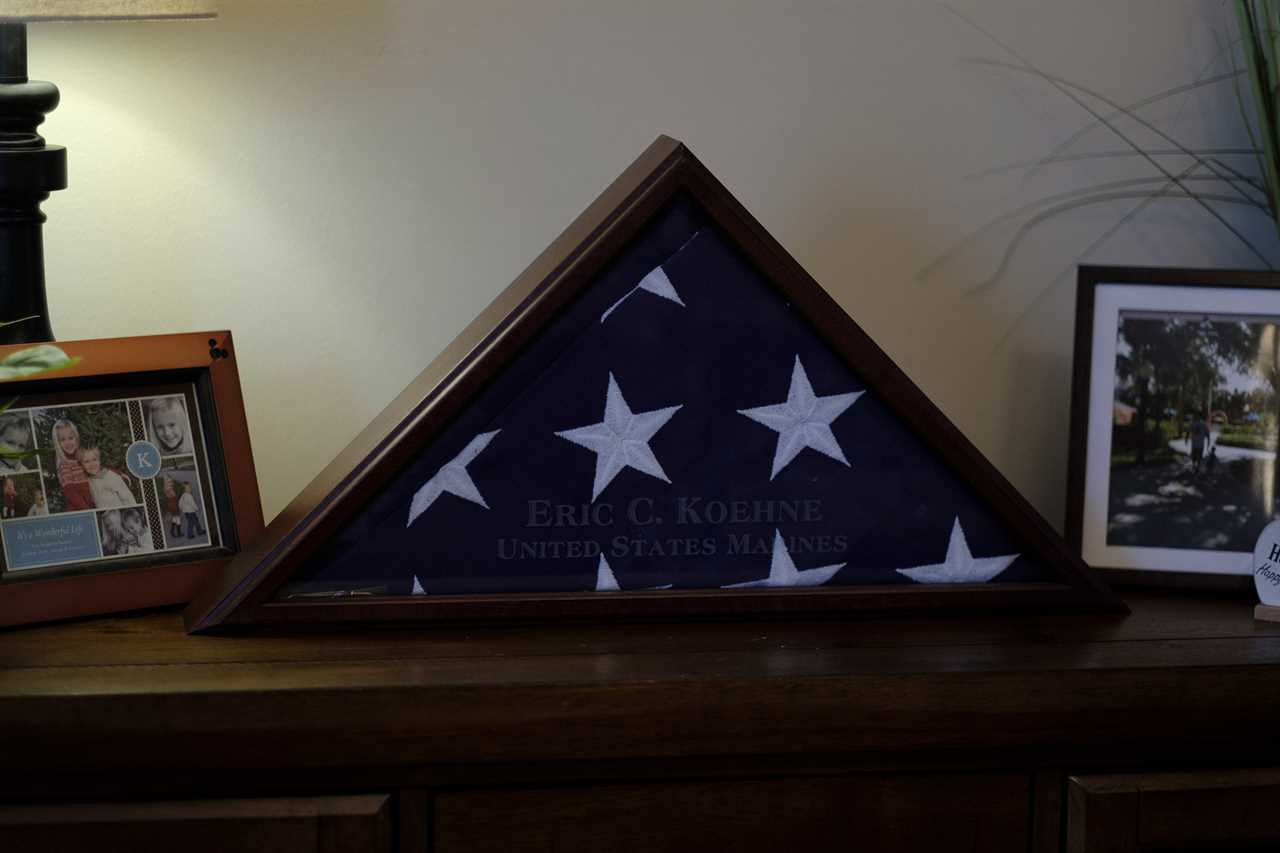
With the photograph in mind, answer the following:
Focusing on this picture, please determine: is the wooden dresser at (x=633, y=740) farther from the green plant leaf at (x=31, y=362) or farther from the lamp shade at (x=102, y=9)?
the lamp shade at (x=102, y=9)

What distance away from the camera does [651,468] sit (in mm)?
972

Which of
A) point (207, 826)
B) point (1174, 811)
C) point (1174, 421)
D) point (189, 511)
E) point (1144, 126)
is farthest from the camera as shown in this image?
point (1144, 126)

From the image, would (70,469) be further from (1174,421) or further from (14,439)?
(1174,421)

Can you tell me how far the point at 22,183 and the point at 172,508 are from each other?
288 mm

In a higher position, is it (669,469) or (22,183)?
(22,183)

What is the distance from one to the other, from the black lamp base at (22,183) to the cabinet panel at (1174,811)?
2.99ft

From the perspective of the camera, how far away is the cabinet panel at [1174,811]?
2.98 ft

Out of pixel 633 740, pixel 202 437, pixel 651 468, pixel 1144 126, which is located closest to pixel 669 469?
pixel 651 468

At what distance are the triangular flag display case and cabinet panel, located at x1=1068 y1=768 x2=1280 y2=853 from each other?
6.9 inches

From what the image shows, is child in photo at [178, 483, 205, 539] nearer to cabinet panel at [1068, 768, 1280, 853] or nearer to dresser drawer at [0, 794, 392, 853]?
dresser drawer at [0, 794, 392, 853]

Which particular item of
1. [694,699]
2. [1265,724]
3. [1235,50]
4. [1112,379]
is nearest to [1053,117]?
[1235,50]

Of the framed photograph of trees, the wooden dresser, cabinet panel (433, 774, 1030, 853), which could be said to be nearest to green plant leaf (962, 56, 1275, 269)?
the framed photograph of trees

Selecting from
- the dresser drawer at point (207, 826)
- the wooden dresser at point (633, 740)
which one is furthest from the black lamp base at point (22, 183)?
the dresser drawer at point (207, 826)

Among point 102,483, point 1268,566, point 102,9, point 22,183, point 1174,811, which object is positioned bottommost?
point 1174,811
